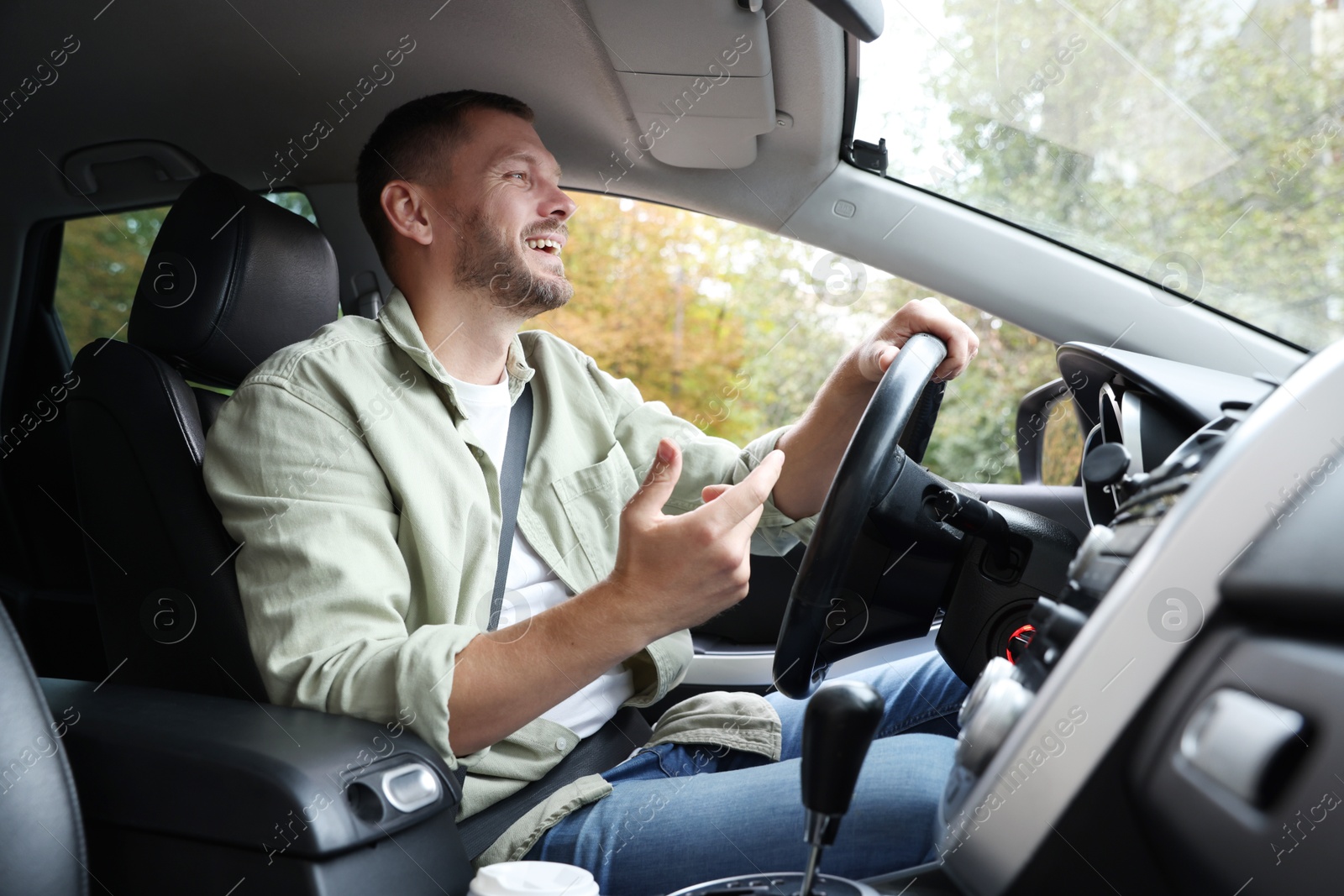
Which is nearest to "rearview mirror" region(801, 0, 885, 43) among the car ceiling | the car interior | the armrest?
the car interior

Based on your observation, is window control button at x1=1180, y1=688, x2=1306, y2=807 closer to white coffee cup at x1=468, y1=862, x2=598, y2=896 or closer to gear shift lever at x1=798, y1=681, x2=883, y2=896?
gear shift lever at x1=798, y1=681, x2=883, y2=896

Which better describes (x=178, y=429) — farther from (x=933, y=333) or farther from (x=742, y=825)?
(x=933, y=333)

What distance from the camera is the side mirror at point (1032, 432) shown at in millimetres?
1752

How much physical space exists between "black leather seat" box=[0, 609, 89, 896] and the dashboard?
0.75 meters

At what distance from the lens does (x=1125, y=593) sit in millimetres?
533

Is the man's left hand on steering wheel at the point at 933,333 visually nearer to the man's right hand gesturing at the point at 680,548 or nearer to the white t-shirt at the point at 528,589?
the man's right hand gesturing at the point at 680,548

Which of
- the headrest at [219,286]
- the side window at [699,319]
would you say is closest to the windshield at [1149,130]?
the headrest at [219,286]

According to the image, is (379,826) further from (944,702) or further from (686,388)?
(686,388)

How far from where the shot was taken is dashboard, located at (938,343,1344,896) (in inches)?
19.4

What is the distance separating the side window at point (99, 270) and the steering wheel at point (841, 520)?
1671 millimetres

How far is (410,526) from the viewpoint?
47.9 inches

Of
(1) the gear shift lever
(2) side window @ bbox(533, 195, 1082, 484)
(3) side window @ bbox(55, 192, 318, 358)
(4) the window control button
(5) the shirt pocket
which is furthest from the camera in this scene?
(2) side window @ bbox(533, 195, 1082, 484)

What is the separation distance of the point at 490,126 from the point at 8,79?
871mm

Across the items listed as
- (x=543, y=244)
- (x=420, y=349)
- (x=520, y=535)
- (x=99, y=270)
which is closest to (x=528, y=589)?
(x=520, y=535)
